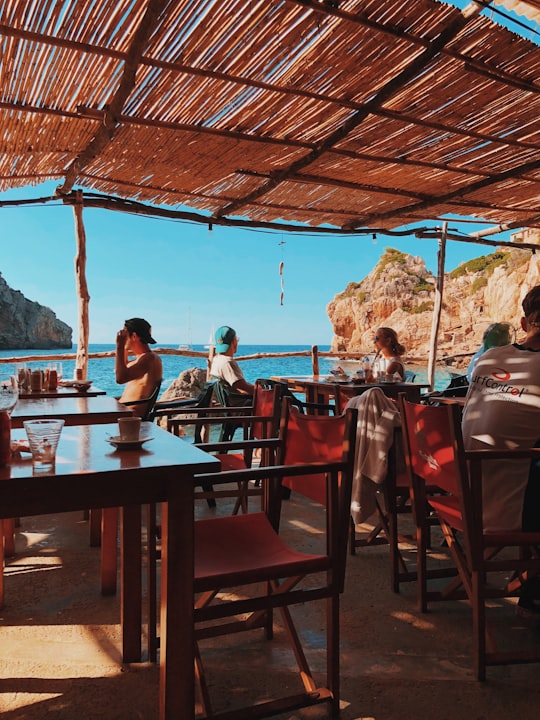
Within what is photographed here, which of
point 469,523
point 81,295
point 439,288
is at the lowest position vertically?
point 469,523

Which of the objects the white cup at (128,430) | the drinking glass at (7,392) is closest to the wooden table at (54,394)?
the drinking glass at (7,392)

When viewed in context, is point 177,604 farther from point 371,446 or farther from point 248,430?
point 248,430

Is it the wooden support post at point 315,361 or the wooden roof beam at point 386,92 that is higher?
the wooden roof beam at point 386,92

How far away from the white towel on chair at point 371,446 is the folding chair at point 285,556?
63 centimetres

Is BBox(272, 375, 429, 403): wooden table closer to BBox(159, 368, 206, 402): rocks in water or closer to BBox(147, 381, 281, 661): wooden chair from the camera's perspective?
BBox(147, 381, 281, 661): wooden chair

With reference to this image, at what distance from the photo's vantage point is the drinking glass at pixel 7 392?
1621mm

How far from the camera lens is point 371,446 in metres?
2.67

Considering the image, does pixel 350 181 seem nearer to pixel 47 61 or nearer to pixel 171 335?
pixel 47 61

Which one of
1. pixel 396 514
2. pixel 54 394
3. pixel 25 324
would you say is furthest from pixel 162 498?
pixel 25 324

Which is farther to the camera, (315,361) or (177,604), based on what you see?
(315,361)

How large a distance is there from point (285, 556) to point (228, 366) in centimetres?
302

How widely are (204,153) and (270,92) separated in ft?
3.03

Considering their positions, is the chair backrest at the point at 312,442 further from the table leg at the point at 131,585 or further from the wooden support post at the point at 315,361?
the wooden support post at the point at 315,361

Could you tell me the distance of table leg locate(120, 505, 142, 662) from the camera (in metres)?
1.98
